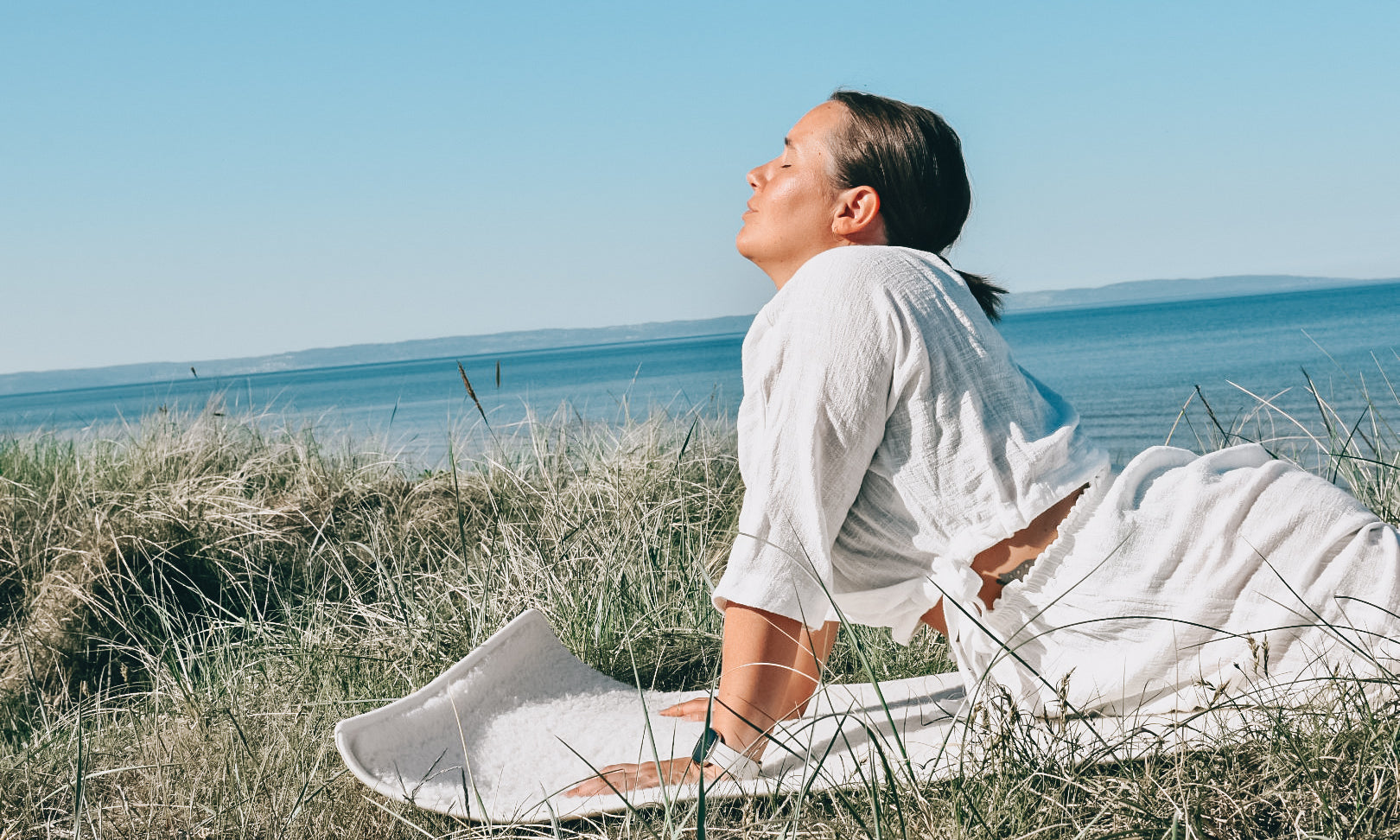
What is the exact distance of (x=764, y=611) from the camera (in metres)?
1.43

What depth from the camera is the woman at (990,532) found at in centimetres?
134

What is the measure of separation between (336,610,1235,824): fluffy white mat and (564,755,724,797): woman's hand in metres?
0.02

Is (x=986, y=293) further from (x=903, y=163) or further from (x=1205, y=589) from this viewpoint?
(x=1205, y=589)

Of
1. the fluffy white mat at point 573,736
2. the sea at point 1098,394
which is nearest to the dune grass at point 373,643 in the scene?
the fluffy white mat at point 573,736

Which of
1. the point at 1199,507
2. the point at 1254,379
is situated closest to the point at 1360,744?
the point at 1199,507

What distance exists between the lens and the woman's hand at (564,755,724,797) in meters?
1.43

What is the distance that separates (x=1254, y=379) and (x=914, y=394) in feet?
76.7

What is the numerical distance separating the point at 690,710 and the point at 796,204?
1.01 metres

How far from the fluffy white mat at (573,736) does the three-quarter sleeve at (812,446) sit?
0.58ft

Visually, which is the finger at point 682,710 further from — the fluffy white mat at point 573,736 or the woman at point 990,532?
the woman at point 990,532

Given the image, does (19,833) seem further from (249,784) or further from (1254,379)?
(1254,379)

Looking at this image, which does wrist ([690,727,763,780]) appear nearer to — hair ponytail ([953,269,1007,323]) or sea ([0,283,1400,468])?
hair ponytail ([953,269,1007,323])

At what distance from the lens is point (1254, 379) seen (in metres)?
21.7

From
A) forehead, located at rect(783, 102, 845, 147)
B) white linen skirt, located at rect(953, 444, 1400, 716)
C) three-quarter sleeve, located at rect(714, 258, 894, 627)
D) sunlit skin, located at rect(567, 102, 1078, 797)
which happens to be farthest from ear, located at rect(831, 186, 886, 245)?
white linen skirt, located at rect(953, 444, 1400, 716)
